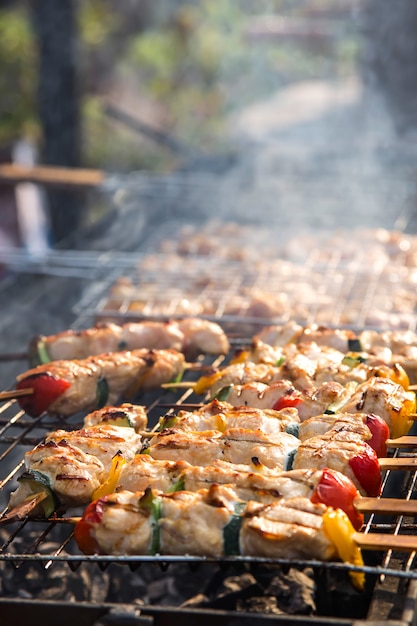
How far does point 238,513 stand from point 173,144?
6170 millimetres

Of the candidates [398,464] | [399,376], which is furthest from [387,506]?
[399,376]

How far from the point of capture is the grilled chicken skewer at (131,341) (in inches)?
169

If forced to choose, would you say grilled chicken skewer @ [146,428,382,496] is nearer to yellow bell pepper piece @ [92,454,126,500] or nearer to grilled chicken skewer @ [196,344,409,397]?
yellow bell pepper piece @ [92,454,126,500]

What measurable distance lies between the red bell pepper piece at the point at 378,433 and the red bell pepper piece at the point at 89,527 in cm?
103

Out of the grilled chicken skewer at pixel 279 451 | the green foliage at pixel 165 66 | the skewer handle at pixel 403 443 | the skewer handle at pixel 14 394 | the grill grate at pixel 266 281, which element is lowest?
the green foliage at pixel 165 66

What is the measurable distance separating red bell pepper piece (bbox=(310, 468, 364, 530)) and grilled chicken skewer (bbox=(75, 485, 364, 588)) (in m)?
0.09

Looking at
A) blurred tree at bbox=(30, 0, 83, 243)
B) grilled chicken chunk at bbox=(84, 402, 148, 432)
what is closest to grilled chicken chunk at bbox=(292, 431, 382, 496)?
grilled chicken chunk at bbox=(84, 402, 148, 432)

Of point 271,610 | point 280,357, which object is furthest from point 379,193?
point 271,610

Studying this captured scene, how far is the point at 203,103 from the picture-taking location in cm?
1912

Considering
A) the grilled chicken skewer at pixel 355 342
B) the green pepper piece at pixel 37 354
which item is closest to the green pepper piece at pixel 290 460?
the grilled chicken skewer at pixel 355 342

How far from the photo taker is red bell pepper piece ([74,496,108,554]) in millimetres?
2594

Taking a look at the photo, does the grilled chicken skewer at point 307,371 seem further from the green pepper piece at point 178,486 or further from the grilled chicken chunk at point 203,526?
the grilled chicken chunk at point 203,526

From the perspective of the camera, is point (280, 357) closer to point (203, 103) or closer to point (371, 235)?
point (371, 235)

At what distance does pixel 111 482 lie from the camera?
2.87m
